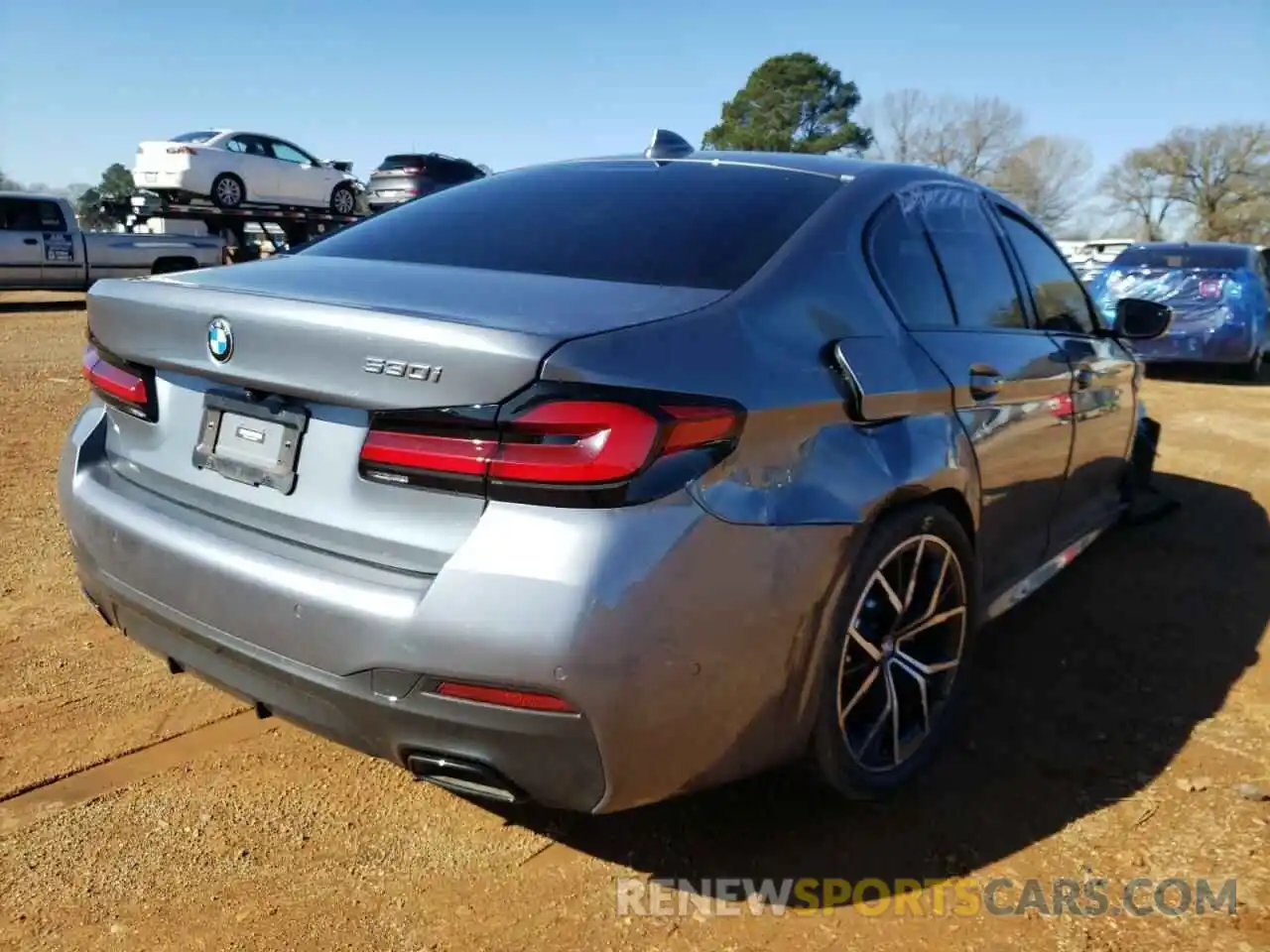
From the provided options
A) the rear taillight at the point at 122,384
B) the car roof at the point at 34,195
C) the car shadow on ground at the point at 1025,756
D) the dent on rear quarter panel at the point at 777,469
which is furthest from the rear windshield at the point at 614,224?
the car roof at the point at 34,195

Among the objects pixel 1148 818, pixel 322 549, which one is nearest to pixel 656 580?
pixel 322 549

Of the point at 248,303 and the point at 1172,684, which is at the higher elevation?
the point at 248,303

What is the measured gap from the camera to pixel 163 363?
226 cm

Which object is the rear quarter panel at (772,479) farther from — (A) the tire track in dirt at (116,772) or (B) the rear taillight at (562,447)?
(A) the tire track in dirt at (116,772)

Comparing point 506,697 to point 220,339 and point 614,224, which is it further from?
point 614,224

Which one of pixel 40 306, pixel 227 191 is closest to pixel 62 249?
pixel 40 306

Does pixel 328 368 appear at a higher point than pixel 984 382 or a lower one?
higher

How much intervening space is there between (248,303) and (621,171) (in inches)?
52.0

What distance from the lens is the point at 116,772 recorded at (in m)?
2.65

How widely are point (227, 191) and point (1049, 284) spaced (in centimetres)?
1769

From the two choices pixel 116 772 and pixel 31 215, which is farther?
pixel 31 215

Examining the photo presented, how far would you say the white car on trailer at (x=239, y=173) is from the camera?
17.5m

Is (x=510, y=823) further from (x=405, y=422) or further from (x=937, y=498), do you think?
(x=937, y=498)

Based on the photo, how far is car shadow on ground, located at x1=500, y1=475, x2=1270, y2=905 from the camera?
2391 mm
